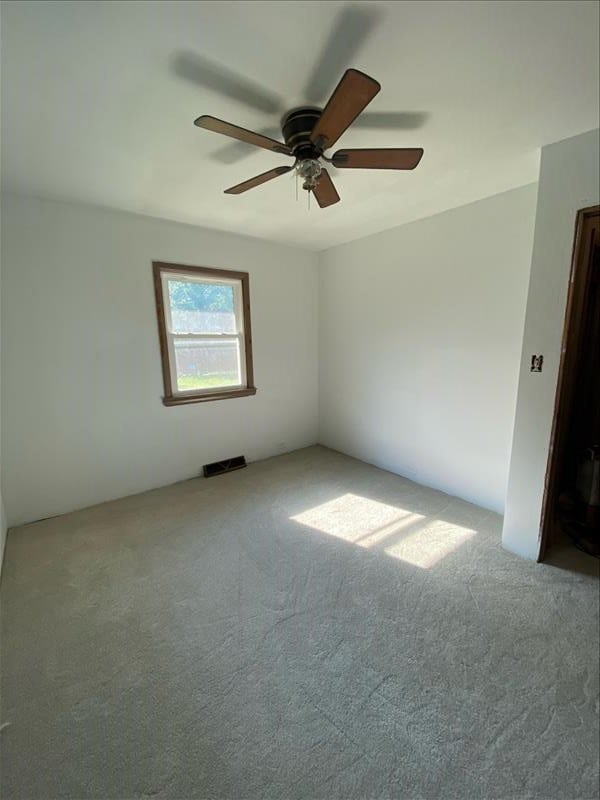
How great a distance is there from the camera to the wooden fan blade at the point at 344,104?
104 centimetres

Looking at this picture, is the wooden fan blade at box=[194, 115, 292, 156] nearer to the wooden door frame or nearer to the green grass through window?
the wooden door frame

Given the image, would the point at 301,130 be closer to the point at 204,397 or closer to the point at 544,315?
the point at 544,315

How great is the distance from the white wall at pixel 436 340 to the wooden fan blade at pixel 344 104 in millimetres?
1614

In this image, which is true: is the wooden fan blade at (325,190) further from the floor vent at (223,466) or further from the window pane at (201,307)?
the floor vent at (223,466)

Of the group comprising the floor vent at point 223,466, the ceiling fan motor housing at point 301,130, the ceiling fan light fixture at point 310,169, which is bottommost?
the floor vent at point 223,466

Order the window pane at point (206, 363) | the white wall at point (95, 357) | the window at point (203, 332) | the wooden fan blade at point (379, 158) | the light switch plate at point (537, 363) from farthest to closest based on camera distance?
1. the window pane at point (206, 363)
2. the window at point (203, 332)
3. the white wall at point (95, 357)
4. the light switch plate at point (537, 363)
5. the wooden fan blade at point (379, 158)

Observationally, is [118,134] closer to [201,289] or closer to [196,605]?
[201,289]

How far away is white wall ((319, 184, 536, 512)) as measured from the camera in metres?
2.37

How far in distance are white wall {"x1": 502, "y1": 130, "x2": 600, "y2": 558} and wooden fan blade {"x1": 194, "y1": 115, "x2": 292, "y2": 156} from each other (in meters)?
1.43

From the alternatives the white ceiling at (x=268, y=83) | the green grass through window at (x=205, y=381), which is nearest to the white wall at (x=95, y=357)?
the green grass through window at (x=205, y=381)

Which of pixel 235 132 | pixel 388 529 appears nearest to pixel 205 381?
pixel 388 529

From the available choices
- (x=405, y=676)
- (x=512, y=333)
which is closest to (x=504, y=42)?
(x=512, y=333)

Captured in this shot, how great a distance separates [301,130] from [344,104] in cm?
39

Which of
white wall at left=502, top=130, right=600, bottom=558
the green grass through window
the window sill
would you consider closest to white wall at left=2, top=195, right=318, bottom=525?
the window sill
